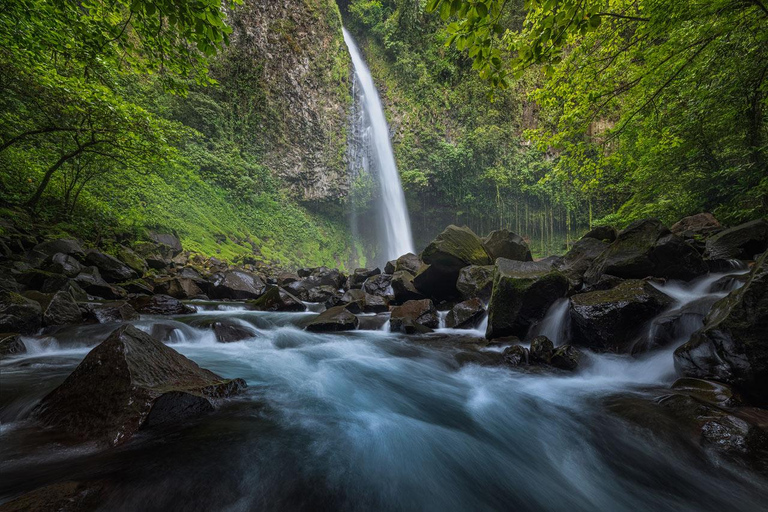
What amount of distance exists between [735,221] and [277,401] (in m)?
11.5

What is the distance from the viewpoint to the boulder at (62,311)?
4.83 m

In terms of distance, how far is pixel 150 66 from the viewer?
13.9 ft

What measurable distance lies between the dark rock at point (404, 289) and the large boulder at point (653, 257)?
173 inches

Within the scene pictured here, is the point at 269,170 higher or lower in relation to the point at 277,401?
higher

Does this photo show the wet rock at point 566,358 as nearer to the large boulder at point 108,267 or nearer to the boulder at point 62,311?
the boulder at point 62,311

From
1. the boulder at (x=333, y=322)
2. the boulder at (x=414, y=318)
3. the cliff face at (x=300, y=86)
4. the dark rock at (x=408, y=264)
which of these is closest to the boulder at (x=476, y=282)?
the boulder at (x=414, y=318)

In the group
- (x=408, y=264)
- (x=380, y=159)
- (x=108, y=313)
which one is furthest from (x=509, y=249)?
Answer: (x=380, y=159)

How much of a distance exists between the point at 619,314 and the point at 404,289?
17.7 feet

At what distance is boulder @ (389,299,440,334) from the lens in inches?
264

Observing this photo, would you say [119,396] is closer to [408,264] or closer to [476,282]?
[476,282]

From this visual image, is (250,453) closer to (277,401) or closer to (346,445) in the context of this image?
(346,445)

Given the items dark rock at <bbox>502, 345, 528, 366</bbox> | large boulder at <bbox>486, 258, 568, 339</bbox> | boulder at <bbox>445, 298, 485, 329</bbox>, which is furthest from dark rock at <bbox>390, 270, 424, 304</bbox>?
dark rock at <bbox>502, 345, 528, 366</bbox>

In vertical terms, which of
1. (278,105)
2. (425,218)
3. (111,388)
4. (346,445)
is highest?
(278,105)

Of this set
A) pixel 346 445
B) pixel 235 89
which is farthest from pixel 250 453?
pixel 235 89
